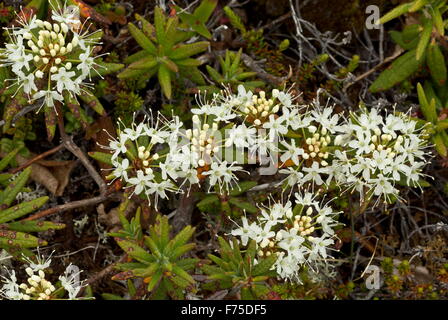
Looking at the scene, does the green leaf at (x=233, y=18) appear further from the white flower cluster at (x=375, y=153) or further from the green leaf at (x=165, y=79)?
the white flower cluster at (x=375, y=153)

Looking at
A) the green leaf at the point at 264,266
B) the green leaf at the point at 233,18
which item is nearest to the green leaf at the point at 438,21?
the green leaf at the point at 233,18

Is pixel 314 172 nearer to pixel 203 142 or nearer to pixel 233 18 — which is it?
pixel 203 142

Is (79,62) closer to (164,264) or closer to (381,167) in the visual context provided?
(164,264)

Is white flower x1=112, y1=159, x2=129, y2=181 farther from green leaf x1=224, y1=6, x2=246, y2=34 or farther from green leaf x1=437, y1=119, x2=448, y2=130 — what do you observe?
green leaf x1=437, y1=119, x2=448, y2=130
